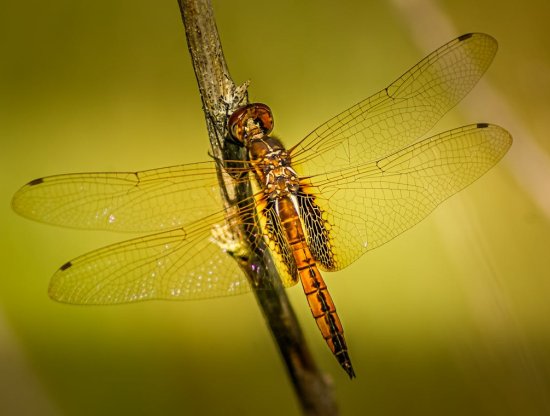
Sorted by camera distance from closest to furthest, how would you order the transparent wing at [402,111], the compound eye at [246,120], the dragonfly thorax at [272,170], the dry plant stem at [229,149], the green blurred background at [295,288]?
the dry plant stem at [229,149] < the compound eye at [246,120] < the dragonfly thorax at [272,170] < the transparent wing at [402,111] < the green blurred background at [295,288]

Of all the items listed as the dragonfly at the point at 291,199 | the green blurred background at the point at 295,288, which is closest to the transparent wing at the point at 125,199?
the dragonfly at the point at 291,199

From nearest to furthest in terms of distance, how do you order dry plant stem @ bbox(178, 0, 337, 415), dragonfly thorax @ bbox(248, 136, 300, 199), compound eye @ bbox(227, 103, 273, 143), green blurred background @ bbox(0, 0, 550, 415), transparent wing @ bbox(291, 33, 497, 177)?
dry plant stem @ bbox(178, 0, 337, 415)
compound eye @ bbox(227, 103, 273, 143)
dragonfly thorax @ bbox(248, 136, 300, 199)
transparent wing @ bbox(291, 33, 497, 177)
green blurred background @ bbox(0, 0, 550, 415)

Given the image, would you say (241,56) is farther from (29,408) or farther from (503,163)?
(29,408)

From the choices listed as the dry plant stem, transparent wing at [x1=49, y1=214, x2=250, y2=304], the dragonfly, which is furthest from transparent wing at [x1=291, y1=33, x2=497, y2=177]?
transparent wing at [x1=49, y1=214, x2=250, y2=304]

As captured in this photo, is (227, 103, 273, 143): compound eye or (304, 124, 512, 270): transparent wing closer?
(227, 103, 273, 143): compound eye

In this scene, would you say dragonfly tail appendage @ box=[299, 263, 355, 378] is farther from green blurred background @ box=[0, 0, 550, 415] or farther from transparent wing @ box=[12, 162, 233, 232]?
green blurred background @ box=[0, 0, 550, 415]

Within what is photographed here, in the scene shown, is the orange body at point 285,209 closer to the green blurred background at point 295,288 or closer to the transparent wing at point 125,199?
the transparent wing at point 125,199

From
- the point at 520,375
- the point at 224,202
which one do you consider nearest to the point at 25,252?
the point at 224,202
